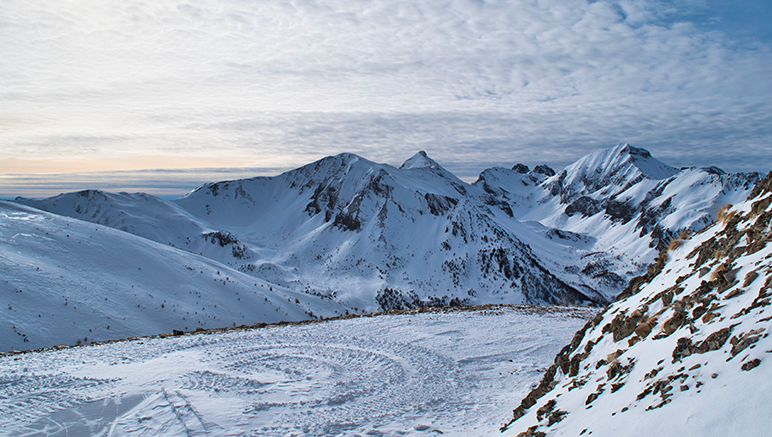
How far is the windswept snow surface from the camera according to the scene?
7.99m

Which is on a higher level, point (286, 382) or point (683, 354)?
point (683, 354)

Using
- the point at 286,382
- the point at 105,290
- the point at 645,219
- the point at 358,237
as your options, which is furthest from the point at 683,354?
the point at 645,219

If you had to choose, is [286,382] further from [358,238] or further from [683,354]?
[358,238]

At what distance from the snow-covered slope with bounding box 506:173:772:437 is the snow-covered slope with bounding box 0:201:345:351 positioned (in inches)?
801

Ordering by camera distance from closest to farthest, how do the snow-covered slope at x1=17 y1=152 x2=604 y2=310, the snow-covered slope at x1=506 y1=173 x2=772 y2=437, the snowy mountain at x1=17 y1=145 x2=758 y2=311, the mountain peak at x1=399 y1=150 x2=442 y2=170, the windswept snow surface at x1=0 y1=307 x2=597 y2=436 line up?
the snow-covered slope at x1=506 y1=173 x2=772 y2=437 < the windswept snow surface at x1=0 y1=307 x2=597 y2=436 < the snow-covered slope at x1=17 y1=152 x2=604 y2=310 < the snowy mountain at x1=17 y1=145 x2=758 y2=311 < the mountain peak at x1=399 y1=150 x2=442 y2=170

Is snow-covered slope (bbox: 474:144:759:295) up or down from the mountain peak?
down

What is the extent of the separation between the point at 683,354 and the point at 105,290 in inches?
1046

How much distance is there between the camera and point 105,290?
2264cm

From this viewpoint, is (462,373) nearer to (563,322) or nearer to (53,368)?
(563,322)

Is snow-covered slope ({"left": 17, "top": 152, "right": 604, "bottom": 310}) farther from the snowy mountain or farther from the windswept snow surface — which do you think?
the windswept snow surface

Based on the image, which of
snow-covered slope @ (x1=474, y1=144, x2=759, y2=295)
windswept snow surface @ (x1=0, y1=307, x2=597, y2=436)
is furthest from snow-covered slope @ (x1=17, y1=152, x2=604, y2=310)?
snow-covered slope @ (x1=474, y1=144, x2=759, y2=295)

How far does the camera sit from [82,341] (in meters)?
17.8

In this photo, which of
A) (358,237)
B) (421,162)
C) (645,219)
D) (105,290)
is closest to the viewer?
(105,290)

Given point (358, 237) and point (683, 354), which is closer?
point (683, 354)
